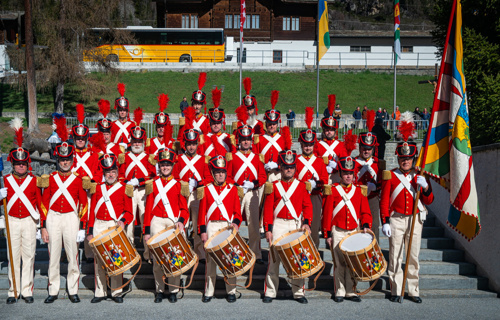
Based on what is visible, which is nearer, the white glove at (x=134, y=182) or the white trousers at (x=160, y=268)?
the white trousers at (x=160, y=268)

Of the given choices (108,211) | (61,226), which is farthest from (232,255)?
(61,226)

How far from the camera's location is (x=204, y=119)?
11609 mm

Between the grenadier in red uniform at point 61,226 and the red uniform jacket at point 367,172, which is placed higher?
the red uniform jacket at point 367,172

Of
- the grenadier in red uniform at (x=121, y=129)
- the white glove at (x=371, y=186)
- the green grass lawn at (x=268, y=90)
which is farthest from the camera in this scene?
the green grass lawn at (x=268, y=90)

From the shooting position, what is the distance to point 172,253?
780cm

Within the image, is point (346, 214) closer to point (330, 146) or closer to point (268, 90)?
point (330, 146)

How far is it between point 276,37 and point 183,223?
134ft

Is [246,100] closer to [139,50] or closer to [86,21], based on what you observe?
[86,21]

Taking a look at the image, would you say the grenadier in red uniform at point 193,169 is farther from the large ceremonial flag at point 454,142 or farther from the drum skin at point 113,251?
the large ceremonial flag at point 454,142

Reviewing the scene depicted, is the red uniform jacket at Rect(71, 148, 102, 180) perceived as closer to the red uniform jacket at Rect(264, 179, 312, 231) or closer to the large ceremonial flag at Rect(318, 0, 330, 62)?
the red uniform jacket at Rect(264, 179, 312, 231)

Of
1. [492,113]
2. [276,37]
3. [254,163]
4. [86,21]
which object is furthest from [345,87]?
A: [254,163]

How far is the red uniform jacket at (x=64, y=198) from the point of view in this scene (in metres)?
8.38

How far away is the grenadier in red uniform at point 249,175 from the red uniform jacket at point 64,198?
8.00ft

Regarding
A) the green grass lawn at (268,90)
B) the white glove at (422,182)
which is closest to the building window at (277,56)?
the green grass lawn at (268,90)
